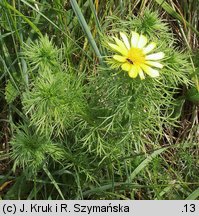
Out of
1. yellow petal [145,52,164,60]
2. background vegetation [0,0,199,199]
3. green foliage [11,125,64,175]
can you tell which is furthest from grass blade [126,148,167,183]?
yellow petal [145,52,164,60]

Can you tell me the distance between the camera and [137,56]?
37.6 inches

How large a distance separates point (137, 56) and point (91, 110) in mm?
196

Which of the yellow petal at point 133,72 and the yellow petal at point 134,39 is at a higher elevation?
the yellow petal at point 134,39

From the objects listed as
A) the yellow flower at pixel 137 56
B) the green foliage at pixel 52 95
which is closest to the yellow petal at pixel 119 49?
the yellow flower at pixel 137 56

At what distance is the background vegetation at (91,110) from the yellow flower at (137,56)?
44 millimetres

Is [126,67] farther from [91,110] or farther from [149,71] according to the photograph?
[91,110]

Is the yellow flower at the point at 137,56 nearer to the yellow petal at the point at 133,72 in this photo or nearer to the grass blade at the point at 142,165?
the yellow petal at the point at 133,72

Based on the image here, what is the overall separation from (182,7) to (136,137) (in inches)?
21.9

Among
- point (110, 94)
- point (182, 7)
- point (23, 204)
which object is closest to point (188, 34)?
point (182, 7)

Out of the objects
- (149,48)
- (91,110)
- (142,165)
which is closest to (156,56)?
(149,48)

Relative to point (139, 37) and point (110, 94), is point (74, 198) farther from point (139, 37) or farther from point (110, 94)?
point (139, 37)

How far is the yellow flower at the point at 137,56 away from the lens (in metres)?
0.93

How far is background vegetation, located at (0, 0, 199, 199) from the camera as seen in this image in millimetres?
1036

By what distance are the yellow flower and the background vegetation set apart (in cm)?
4
